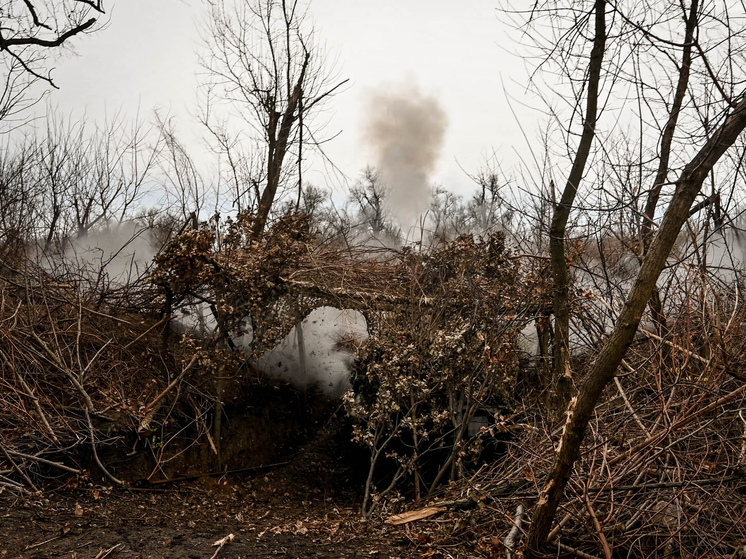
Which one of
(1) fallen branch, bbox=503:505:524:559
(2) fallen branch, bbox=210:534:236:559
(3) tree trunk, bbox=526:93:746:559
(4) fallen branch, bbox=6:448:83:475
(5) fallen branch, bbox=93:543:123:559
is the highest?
(3) tree trunk, bbox=526:93:746:559

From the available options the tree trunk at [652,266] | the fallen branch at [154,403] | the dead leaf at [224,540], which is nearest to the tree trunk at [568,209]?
the tree trunk at [652,266]

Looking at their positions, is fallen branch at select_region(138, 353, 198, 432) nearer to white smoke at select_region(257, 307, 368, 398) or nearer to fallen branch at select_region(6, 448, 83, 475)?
fallen branch at select_region(6, 448, 83, 475)

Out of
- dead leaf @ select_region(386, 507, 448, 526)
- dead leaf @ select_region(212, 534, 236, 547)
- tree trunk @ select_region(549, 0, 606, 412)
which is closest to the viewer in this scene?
dead leaf @ select_region(212, 534, 236, 547)

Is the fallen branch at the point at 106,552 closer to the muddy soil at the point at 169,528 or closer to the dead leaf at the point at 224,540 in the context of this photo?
the muddy soil at the point at 169,528

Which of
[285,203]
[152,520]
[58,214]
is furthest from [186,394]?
[58,214]

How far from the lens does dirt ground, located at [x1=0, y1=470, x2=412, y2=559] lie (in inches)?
188

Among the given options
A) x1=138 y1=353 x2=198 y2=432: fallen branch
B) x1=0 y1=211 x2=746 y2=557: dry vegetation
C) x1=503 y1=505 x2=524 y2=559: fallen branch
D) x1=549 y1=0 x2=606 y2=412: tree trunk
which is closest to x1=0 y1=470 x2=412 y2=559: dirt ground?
x1=0 y1=211 x2=746 y2=557: dry vegetation

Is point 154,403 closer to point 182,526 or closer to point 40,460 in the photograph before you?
point 40,460

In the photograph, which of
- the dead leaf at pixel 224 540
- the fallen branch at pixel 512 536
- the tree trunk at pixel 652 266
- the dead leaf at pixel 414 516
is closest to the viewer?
the tree trunk at pixel 652 266

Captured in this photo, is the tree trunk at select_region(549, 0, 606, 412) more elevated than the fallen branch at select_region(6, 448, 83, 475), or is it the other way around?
the tree trunk at select_region(549, 0, 606, 412)

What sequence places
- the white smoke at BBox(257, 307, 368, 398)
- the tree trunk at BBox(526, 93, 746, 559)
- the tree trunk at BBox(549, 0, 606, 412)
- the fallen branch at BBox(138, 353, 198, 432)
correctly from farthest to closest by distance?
the white smoke at BBox(257, 307, 368, 398), the fallen branch at BBox(138, 353, 198, 432), the tree trunk at BBox(549, 0, 606, 412), the tree trunk at BBox(526, 93, 746, 559)

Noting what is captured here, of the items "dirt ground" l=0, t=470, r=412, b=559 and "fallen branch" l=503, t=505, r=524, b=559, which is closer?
"fallen branch" l=503, t=505, r=524, b=559

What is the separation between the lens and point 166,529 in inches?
216

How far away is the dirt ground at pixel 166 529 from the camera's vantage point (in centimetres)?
477
